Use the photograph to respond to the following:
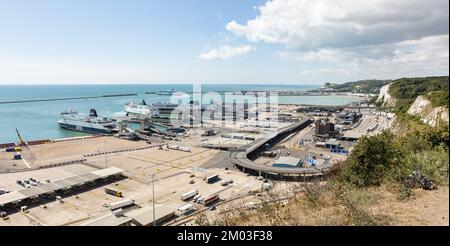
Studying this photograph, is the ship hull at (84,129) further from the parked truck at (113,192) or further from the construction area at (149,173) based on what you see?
the parked truck at (113,192)

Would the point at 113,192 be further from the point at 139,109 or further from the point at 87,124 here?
the point at 139,109

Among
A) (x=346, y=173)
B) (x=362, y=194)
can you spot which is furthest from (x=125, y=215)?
(x=362, y=194)

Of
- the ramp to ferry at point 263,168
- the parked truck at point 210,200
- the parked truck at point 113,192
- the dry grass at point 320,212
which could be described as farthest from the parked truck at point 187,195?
the dry grass at point 320,212

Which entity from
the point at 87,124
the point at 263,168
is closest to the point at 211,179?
the point at 263,168

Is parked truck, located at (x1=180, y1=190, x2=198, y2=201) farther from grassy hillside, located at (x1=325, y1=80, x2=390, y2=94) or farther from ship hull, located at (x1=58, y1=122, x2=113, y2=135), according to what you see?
grassy hillside, located at (x1=325, y1=80, x2=390, y2=94)

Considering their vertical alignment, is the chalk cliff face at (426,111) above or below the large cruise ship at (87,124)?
above

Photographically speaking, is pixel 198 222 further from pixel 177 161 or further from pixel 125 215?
pixel 177 161

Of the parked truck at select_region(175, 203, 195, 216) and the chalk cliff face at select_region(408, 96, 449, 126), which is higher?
the chalk cliff face at select_region(408, 96, 449, 126)

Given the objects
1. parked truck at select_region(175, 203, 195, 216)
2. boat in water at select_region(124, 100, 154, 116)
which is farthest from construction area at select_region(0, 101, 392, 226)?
boat in water at select_region(124, 100, 154, 116)
